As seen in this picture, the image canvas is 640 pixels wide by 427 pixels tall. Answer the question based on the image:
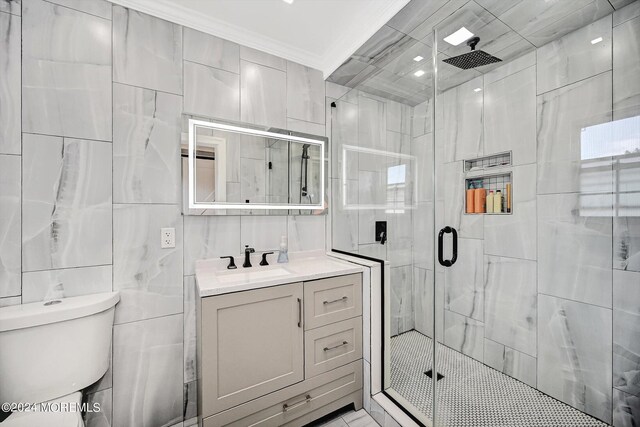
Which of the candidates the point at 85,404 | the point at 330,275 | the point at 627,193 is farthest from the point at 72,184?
the point at 627,193

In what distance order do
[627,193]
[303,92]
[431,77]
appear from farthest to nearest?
[303,92] < [431,77] < [627,193]

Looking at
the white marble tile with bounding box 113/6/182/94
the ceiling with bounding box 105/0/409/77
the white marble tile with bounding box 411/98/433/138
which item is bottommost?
the white marble tile with bounding box 411/98/433/138

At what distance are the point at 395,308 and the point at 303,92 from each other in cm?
189

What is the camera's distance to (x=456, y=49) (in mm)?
1740

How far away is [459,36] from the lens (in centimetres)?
164

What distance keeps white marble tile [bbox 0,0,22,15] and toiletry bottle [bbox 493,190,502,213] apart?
10.3 feet

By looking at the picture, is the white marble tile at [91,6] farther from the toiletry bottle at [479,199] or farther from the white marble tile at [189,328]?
the toiletry bottle at [479,199]

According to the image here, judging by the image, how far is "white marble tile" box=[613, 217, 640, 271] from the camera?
1.38 m

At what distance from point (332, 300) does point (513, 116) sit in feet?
6.33

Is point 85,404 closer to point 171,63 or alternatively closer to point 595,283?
point 171,63

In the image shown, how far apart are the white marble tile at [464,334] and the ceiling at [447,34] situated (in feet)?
6.25

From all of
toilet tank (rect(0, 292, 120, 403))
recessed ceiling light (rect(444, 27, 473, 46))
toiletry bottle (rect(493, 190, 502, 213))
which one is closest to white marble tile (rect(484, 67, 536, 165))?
toiletry bottle (rect(493, 190, 502, 213))

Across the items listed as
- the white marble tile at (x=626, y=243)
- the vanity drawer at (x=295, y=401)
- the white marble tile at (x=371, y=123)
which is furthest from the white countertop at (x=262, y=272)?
the white marble tile at (x=626, y=243)

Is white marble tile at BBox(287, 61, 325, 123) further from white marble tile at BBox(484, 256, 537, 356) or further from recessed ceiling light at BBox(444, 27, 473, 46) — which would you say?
white marble tile at BBox(484, 256, 537, 356)
